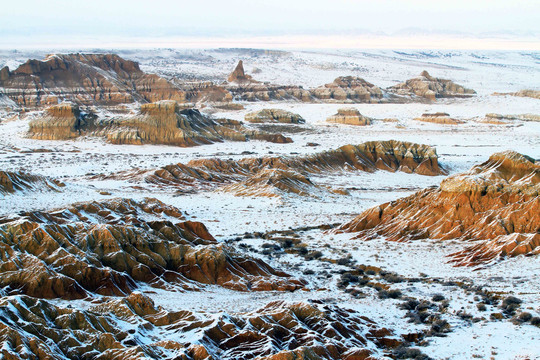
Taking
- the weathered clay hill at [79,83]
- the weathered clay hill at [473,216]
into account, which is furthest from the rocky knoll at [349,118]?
the weathered clay hill at [473,216]

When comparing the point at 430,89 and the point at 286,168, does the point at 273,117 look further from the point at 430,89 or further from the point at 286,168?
the point at 430,89

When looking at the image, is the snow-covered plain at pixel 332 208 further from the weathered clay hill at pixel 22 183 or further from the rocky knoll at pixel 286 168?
the rocky knoll at pixel 286 168

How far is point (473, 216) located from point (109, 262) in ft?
71.0

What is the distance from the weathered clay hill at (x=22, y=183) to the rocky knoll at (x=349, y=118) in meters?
80.4

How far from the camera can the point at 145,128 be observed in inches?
3647

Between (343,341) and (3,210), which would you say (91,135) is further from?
(343,341)

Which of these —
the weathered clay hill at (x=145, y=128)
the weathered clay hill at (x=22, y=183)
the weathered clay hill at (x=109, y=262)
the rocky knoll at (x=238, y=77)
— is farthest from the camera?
the rocky knoll at (x=238, y=77)

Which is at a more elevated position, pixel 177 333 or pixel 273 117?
pixel 177 333

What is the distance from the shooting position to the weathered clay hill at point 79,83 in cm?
12444

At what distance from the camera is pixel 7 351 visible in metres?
16.0

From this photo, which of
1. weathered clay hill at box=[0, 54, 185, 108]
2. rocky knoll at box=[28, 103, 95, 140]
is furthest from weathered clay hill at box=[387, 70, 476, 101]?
rocky knoll at box=[28, 103, 95, 140]

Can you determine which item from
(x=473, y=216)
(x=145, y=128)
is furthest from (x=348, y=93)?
(x=473, y=216)

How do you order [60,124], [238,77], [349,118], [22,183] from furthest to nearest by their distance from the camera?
[238,77] < [349,118] < [60,124] < [22,183]

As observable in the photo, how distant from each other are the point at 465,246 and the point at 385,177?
3446 cm
